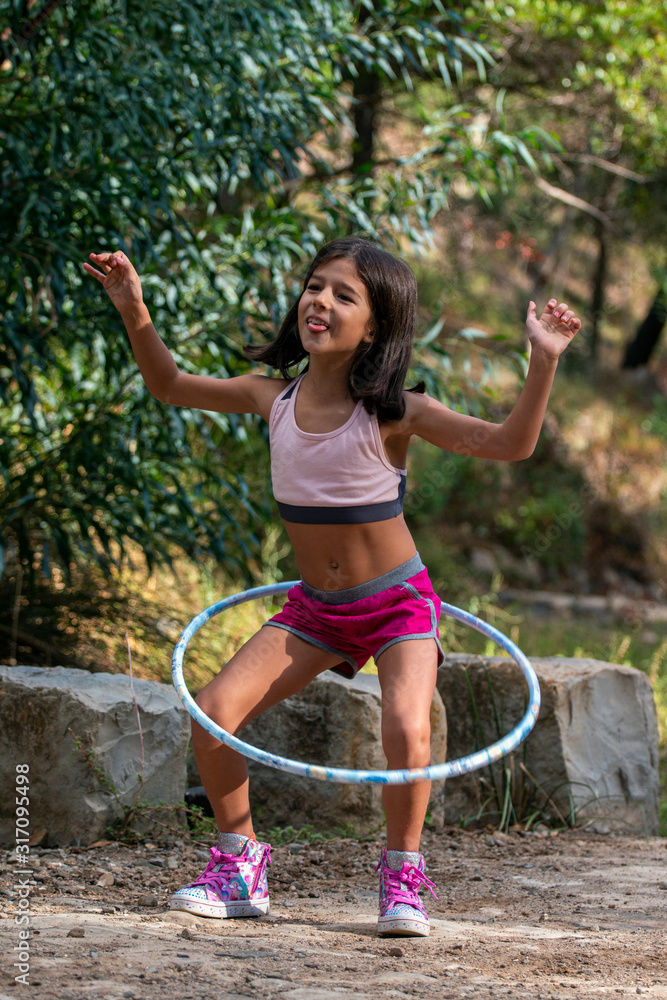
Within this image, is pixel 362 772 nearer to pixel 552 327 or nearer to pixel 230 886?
pixel 230 886

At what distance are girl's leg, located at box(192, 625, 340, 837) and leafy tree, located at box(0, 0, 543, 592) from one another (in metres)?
1.33

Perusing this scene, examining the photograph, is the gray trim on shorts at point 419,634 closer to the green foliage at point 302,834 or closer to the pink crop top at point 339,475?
the pink crop top at point 339,475

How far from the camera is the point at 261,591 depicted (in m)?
2.69

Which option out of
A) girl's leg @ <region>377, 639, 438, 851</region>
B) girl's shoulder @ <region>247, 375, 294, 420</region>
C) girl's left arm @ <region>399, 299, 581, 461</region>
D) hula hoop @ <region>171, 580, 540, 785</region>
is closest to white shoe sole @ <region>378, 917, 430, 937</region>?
girl's leg @ <region>377, 639, 438, 851</region>

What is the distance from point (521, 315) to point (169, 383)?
44.0 ft

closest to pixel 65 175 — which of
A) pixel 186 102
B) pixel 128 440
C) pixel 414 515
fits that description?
pixel 186 102

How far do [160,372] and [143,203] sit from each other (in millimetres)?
1579

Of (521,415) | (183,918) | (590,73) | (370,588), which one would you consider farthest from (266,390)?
(590,73)

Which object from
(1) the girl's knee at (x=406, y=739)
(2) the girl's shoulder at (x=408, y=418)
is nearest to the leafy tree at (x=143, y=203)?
(2) the girl's shoulder at (x=408, y=418)

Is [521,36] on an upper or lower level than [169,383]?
upper

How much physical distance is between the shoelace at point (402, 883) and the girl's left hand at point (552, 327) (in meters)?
1.23

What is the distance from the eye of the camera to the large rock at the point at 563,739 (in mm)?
3441

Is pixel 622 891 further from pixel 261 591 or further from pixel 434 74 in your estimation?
pixel 434 74

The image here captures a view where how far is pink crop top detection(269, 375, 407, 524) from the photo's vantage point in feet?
7.61
